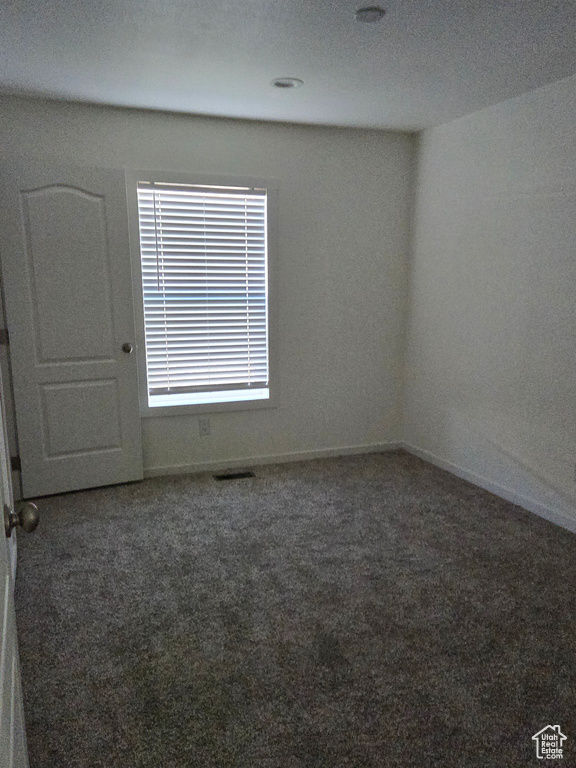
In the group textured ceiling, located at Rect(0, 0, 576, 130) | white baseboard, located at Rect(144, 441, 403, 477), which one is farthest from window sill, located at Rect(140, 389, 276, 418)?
textured ceiling, located at Rect(0, 0, 576, 130)

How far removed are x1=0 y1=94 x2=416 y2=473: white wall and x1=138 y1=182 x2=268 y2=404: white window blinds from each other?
0.19m

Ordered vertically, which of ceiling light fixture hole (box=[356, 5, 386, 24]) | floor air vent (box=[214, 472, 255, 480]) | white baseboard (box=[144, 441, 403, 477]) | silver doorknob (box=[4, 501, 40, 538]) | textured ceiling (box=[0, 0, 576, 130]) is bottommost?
floor air vent (box=[214, 472, 255, 480])

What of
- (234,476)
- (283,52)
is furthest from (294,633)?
(283,52)

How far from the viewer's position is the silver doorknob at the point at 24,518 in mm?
963

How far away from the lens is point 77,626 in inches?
86.5

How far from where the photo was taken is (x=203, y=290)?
3854 millimetres

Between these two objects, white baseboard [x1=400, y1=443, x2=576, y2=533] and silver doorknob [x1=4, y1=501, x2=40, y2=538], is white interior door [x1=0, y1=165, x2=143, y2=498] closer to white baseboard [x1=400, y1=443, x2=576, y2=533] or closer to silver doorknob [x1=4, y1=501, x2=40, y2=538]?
white baseboard [x1=400, y1=443, x2=576, y2=533]

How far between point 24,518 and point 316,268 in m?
3.44

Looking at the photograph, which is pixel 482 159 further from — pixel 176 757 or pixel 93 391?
pixel 176 757

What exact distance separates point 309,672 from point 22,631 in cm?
120

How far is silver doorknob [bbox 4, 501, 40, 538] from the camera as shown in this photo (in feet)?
3.16

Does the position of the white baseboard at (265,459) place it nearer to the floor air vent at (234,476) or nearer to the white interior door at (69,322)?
the floor air vent at (234,476)

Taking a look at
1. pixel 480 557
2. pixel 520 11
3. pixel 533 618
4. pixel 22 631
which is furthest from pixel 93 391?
pixel 520 11

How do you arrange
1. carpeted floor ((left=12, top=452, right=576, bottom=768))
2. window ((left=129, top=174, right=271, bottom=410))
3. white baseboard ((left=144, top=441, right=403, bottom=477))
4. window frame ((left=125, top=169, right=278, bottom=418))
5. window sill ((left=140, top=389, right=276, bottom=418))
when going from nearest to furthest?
carpeted floor ((left=12, top=452, right=576, bottom=768)), window frame ((left=125, top=169, right=278, bottom=418)), window ((left=129, top=174, right=271, bottom=410)), window sill ((left=140, top=389, right=276, bottom=418)), white baseboard ((left=144, top=441, right=403, bottom=477))
